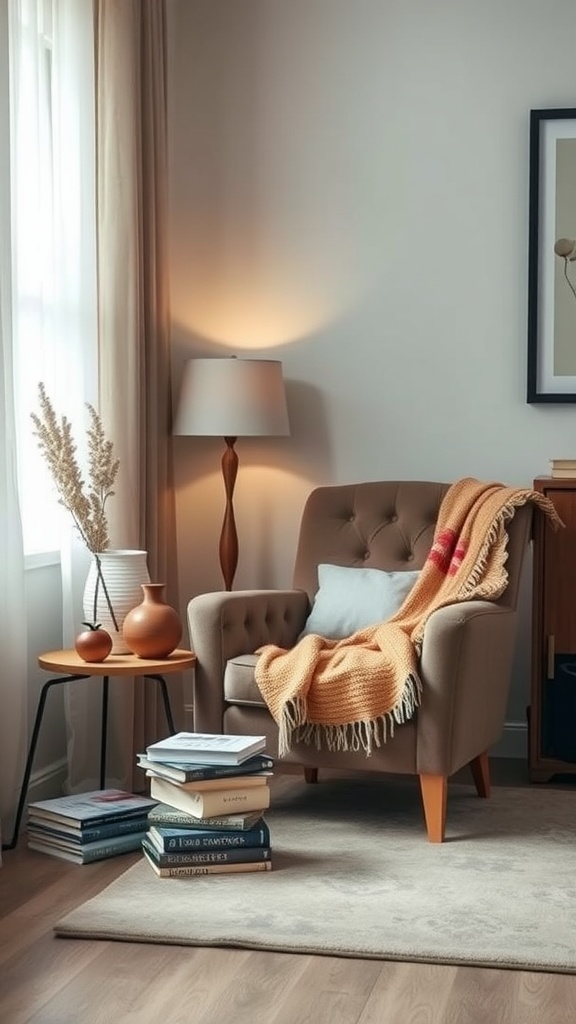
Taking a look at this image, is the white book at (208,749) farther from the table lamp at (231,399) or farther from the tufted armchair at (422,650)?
the table lamp at (231,399)

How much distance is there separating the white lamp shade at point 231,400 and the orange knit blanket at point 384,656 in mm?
712

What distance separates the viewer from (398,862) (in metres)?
3.24

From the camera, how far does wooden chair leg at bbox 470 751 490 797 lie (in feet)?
12.7

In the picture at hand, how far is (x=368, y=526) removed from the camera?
4172mm

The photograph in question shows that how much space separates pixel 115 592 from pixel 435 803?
103 cm

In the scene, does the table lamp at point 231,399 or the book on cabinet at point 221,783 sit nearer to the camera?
the book on cabinet at point 221,783

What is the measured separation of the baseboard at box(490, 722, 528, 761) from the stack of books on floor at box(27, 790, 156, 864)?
60.0 inches

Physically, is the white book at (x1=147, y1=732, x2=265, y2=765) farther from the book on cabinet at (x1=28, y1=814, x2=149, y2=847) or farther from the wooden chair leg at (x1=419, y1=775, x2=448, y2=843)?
the wooden chair leg at (x1=419, y1=775, x2=448, y2=843)

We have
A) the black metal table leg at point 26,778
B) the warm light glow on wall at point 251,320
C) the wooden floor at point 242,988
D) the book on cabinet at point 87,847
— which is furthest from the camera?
the warm light glow on wall at point 251,320

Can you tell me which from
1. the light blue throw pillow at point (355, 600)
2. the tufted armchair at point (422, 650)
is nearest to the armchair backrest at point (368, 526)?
the tufted armchair at point (422, 650)

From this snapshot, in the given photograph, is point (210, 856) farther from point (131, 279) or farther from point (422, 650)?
point (131, 279)

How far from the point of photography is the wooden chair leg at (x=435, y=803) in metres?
3.40

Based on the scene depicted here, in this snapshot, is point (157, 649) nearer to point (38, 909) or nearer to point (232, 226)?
point (38, 909)

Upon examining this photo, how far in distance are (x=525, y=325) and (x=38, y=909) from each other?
2496 millimetres
